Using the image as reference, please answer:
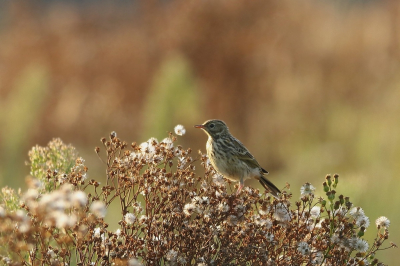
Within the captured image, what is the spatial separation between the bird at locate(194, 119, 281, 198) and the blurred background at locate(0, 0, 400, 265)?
3.07 metres

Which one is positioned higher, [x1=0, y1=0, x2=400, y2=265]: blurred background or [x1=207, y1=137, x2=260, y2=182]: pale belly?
[x1=0, y1=0, x2=400, y2=265]: blurred background

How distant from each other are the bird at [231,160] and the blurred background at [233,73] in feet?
10.1

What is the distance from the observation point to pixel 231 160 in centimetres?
468

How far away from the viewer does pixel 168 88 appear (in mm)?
7633

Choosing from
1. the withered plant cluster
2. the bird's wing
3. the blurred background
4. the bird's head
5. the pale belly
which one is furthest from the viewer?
the blurred background

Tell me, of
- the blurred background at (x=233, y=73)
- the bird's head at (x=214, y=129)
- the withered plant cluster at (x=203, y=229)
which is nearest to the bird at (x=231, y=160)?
the bird's head at (x=214, y=129)

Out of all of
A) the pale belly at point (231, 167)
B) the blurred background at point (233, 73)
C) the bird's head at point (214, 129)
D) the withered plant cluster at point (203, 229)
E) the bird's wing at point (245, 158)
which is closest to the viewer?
the withered plant cluster at point (203, 229)

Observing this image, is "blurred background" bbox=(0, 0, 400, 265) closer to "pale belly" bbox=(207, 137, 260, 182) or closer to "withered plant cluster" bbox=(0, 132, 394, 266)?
"pale belly" bbox=(207, 137, 260, 182)

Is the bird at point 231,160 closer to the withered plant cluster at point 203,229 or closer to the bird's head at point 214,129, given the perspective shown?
the bird's head at point 214,129

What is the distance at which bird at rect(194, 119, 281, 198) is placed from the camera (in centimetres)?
462

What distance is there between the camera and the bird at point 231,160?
4.62m

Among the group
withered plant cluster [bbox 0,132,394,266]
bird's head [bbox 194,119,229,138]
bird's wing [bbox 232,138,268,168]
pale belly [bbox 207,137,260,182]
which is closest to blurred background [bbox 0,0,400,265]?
bird's head [bbox 194,119,229,138]

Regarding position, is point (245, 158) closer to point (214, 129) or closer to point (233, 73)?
point (214, 129)

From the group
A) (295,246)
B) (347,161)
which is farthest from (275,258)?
(347,161)
